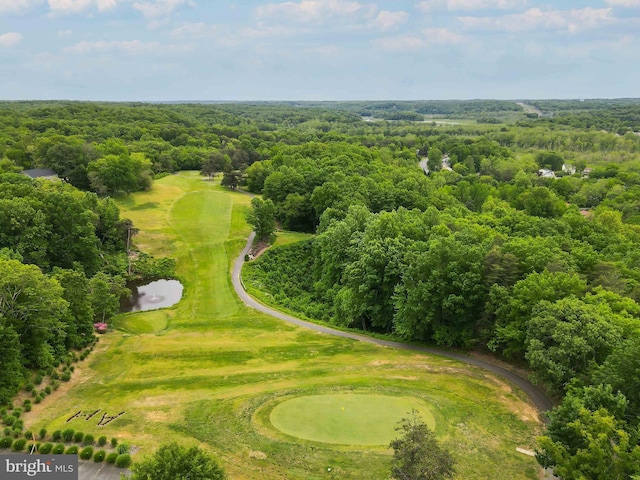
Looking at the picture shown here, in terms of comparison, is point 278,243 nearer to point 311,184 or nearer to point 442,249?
point 311,184

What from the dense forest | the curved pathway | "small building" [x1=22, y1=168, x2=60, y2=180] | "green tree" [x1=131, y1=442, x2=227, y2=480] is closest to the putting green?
the dense forest

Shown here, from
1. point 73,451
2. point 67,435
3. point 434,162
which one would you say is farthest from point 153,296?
point 434,162

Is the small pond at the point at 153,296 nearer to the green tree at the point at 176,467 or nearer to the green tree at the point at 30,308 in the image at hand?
the green tree at the point at 30,308

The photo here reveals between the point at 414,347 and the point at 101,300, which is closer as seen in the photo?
the point at 414,347

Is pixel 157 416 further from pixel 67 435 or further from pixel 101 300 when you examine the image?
pixel 101 300

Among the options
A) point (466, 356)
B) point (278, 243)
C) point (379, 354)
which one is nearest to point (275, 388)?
point (379, 354)

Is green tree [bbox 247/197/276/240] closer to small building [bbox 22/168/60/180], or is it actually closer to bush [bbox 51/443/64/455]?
small building [bbox 22/168/60/180]

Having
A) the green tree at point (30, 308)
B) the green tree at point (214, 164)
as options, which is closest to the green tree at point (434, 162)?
the green tree at point (214, 164)
